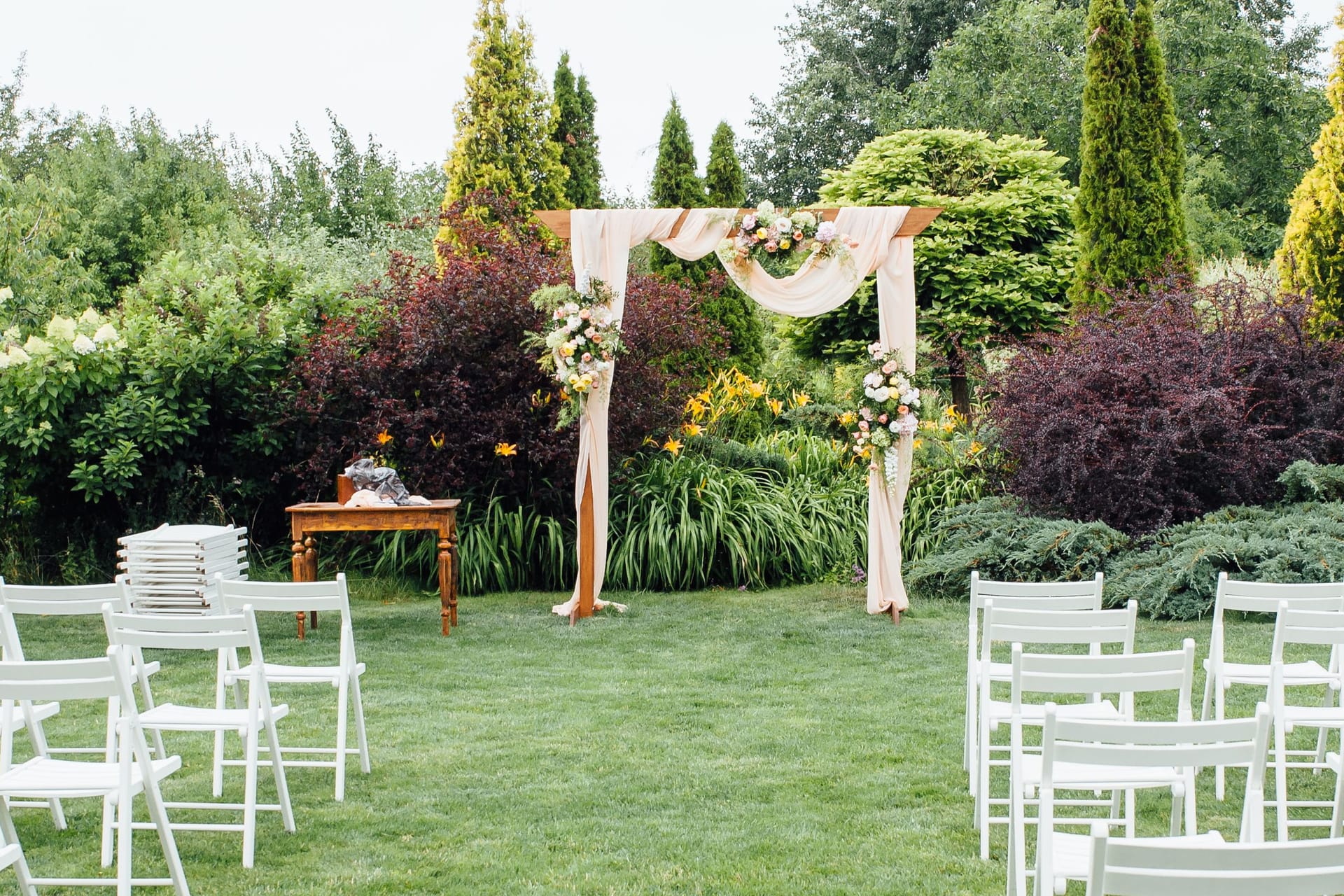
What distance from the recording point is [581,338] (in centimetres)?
894

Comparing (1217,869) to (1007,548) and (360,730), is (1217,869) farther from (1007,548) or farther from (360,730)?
(1007,548)

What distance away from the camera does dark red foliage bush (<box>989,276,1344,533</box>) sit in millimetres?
9469

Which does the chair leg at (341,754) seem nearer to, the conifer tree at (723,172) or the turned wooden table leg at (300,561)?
the turned wooden table leg at (300,561)

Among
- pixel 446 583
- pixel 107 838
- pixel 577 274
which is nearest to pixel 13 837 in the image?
pixel 107 838

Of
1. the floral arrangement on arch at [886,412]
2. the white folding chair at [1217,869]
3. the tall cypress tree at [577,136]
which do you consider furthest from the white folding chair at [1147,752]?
the tall cypress tree at [577,136]

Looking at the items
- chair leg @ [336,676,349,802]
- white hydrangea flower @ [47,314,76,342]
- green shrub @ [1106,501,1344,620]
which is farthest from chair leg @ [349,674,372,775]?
white hydrangea flower @ [47,314,76,342]

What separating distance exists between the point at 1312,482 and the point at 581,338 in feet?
19.2

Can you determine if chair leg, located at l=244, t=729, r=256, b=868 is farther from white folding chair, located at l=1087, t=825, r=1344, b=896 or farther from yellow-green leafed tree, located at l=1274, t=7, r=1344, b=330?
yellow-green leafed tree, located at l=1274, t=7, r=1344, b=330

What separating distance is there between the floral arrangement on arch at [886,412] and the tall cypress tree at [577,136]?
10.3 metres

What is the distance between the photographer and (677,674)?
7.37 meters

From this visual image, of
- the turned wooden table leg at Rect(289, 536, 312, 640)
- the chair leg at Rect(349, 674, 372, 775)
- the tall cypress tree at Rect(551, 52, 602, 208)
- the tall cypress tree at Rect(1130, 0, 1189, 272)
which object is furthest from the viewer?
the tall cypress tree at Rect(551, 52, 602, 208)

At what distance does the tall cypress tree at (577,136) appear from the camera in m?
18.6

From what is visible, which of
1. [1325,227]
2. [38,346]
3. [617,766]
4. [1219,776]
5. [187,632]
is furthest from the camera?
[1325,227]

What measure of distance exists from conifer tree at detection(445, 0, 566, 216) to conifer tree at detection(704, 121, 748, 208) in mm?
2331
